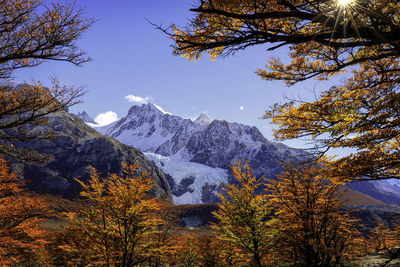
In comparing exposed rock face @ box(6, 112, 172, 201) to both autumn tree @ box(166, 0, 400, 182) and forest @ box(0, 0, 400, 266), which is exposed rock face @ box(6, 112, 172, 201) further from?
autumn tree @ box(166, 0, 400, 182)

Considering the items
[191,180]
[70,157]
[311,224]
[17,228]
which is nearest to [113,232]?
[311,224]

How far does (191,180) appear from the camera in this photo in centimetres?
14962

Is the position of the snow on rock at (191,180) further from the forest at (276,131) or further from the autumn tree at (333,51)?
the autumn tree at (333,51)

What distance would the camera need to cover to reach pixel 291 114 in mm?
6008

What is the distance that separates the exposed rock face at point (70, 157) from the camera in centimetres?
6806

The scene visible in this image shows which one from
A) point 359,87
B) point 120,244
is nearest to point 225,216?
point 120,244

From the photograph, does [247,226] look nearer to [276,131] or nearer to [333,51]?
[276,131]

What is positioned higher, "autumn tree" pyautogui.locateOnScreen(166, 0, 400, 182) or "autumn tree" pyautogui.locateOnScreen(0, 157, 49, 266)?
"autumn tree" pyautogui.locateOnScreen(166, 0, 400, 182)

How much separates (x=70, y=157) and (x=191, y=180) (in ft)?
284

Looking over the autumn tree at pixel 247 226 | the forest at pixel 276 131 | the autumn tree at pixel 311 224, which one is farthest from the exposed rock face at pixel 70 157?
the autumn tree at pixel 311 224

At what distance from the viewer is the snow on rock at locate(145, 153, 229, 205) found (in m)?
140

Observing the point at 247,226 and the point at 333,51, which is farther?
the point at 247,226

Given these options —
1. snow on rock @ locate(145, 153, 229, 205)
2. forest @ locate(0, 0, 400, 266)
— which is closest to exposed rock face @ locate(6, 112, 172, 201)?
snow on rock @ locate(145, 153, 229, 205)

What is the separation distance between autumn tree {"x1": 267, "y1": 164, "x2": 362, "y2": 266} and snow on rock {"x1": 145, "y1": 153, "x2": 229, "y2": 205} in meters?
132
